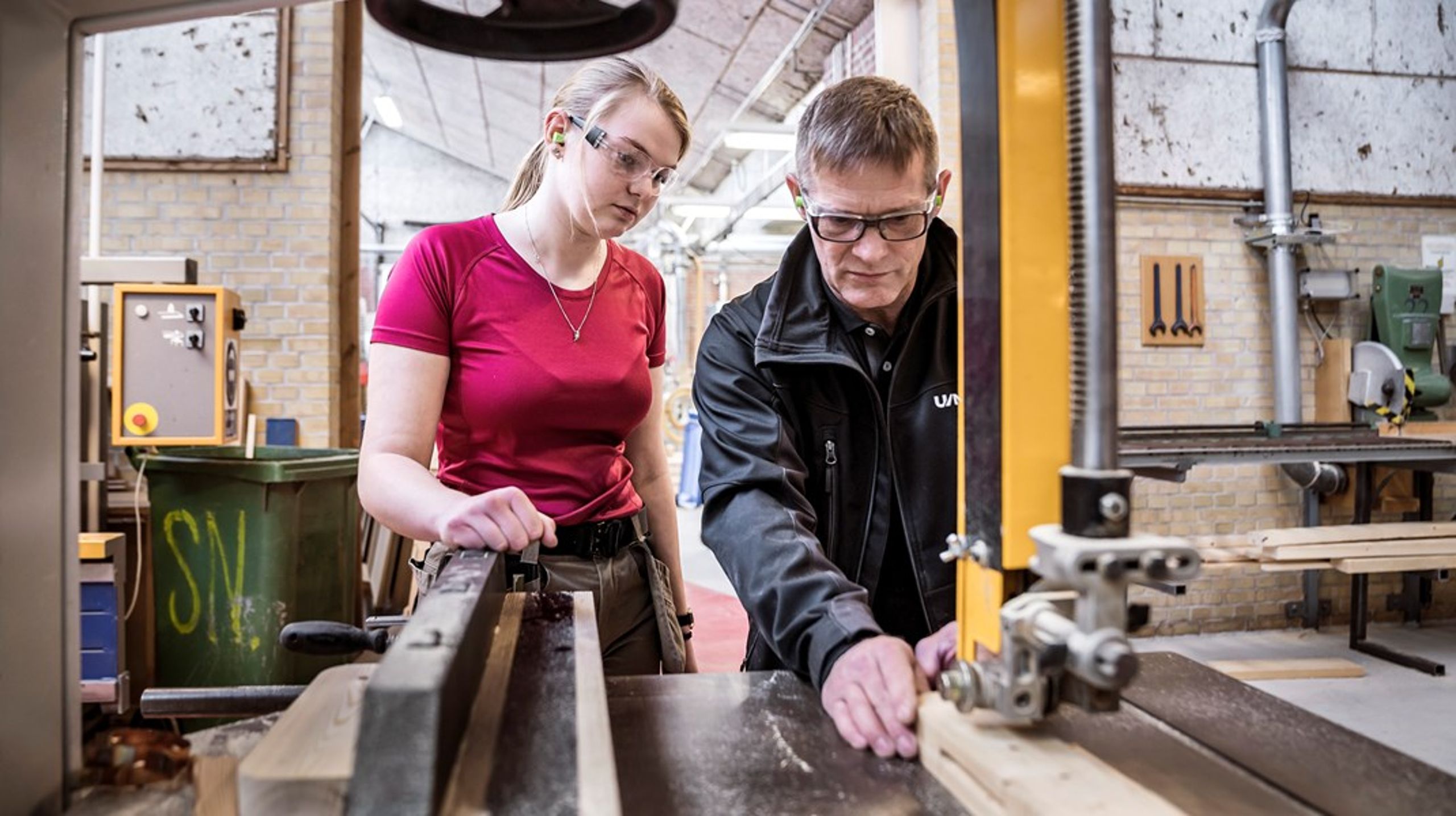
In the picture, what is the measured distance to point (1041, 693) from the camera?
29.3 inches

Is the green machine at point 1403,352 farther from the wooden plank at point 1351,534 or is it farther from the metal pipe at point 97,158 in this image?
the metal pipe at point 97,158

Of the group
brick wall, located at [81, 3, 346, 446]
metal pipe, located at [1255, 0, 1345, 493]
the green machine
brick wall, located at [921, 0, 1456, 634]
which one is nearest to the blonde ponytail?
brick wall, located at [81, 3, 346, 446]

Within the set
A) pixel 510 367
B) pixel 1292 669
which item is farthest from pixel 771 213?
pixel 510 367

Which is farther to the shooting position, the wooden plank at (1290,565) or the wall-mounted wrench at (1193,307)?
the wall-mounted wrench at (1193,307)

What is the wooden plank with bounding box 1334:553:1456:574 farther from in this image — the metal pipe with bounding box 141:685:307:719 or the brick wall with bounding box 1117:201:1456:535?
the metal pipe with bounding box 141:685:307:719

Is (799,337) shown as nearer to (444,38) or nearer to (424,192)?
(444,38)

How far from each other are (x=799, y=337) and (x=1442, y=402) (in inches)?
194

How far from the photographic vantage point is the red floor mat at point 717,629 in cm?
405

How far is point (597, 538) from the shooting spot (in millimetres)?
1492

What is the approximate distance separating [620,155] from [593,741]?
3.21 ft

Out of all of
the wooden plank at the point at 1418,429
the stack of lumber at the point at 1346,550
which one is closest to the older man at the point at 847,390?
the stack of lumber at the point at 1346,550

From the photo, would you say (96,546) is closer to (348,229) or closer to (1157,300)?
(348,229)

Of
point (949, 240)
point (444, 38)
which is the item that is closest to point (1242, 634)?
point (949, 240)

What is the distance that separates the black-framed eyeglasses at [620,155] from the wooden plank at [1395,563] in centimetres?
382
